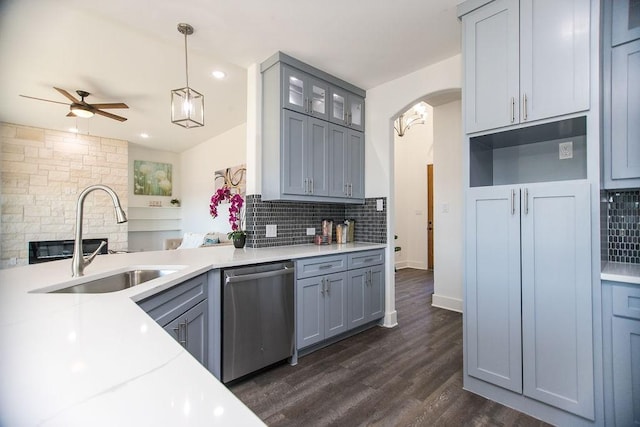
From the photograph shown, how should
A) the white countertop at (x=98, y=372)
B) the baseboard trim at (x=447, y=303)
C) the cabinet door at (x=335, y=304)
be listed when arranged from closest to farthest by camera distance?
1. the white countertop at (x=98, y=372)
2. the cabinet door at (x=335, y=304)
3. the baseboard trim at (x=447, y=303)

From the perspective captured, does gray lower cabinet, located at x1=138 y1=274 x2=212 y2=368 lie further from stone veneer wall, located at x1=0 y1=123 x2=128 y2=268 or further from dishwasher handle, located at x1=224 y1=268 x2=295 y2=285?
stone veneer wall, located at x1=0 y1=123 x2=128 y2=268

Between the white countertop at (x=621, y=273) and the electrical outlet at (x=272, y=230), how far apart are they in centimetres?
238

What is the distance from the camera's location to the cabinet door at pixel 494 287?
73.2 inches

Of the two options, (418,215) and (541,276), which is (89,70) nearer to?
(541,276)

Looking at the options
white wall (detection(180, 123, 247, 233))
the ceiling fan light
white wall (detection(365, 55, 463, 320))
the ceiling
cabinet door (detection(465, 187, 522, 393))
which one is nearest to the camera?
cabinet door (detection(465, 187, 522, 393))

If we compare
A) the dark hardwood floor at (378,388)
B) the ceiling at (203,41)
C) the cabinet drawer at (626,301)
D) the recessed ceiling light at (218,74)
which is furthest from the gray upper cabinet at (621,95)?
the recessed ceiling light at (218,74)

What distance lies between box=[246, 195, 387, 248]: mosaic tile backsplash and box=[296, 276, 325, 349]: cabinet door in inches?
25.6

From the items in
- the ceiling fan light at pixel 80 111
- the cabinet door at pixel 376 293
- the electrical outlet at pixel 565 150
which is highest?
the ceiling fan light at pixel 80 111

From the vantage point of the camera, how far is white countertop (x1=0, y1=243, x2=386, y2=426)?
468mm

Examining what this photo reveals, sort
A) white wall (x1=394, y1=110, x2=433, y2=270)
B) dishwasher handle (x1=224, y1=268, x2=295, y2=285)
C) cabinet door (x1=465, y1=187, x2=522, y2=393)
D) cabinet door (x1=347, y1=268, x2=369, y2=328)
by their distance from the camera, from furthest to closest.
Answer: white wall (x1=394, y1=110, x2=433, y2=270), cabinet door (x1=347, y1=268, x2=369, y2=328), dishwasher handle (x1=224, y1=268, x2=295, y2=285), cabinet door (x1=465, y1=187, x2=522, y2=393)

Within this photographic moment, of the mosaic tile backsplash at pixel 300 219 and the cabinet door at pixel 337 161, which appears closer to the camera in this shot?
the mosaic tile backsplash at pixel 300 219

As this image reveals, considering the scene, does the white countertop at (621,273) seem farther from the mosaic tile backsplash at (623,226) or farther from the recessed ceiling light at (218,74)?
the recessed ceiling light at (218,74)

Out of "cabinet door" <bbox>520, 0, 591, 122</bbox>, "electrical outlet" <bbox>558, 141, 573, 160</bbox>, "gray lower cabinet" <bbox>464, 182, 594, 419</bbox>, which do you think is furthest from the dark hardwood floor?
"cabinet door" <bbox>520, 0, 591, 122</bbox>

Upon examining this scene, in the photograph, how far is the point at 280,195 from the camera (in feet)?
8.88
